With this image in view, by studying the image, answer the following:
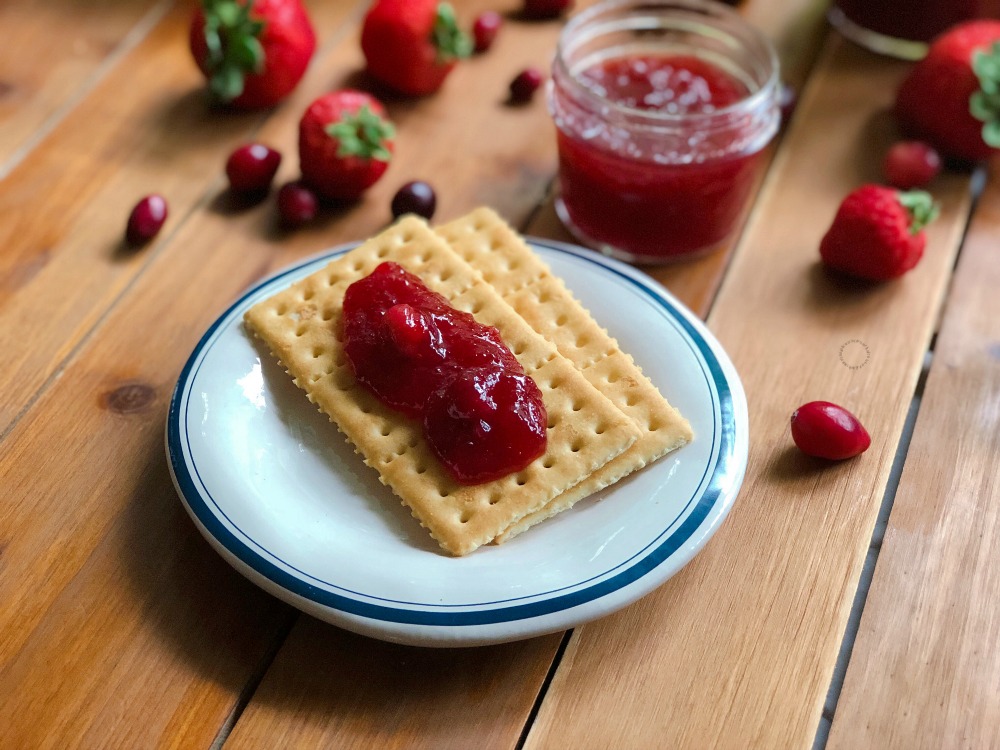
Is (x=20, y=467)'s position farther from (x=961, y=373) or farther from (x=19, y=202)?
(x=961, y=373)

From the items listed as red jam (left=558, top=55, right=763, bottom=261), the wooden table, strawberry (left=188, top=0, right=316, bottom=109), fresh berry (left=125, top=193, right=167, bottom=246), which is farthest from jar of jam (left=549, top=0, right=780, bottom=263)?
fresh berry (left=125, top=193, right=167, bottom=246)

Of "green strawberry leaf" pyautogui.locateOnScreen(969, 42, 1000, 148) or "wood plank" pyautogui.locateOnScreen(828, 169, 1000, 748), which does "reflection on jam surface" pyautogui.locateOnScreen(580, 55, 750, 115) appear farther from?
"wood plank" pyautogui.locateOnScreen(828, 169, 1000, 748)

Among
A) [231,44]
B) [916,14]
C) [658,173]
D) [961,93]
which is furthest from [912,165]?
[231,44]

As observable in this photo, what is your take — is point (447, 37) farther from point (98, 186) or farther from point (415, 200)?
point (98, 186)

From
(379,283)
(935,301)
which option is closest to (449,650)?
(379,283)

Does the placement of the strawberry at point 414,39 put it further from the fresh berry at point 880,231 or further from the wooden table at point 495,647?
the fresh berry at point 880,231

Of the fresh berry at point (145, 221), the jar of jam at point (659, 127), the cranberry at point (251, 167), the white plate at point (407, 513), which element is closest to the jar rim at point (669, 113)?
the jar of jam at point (659, 127)
